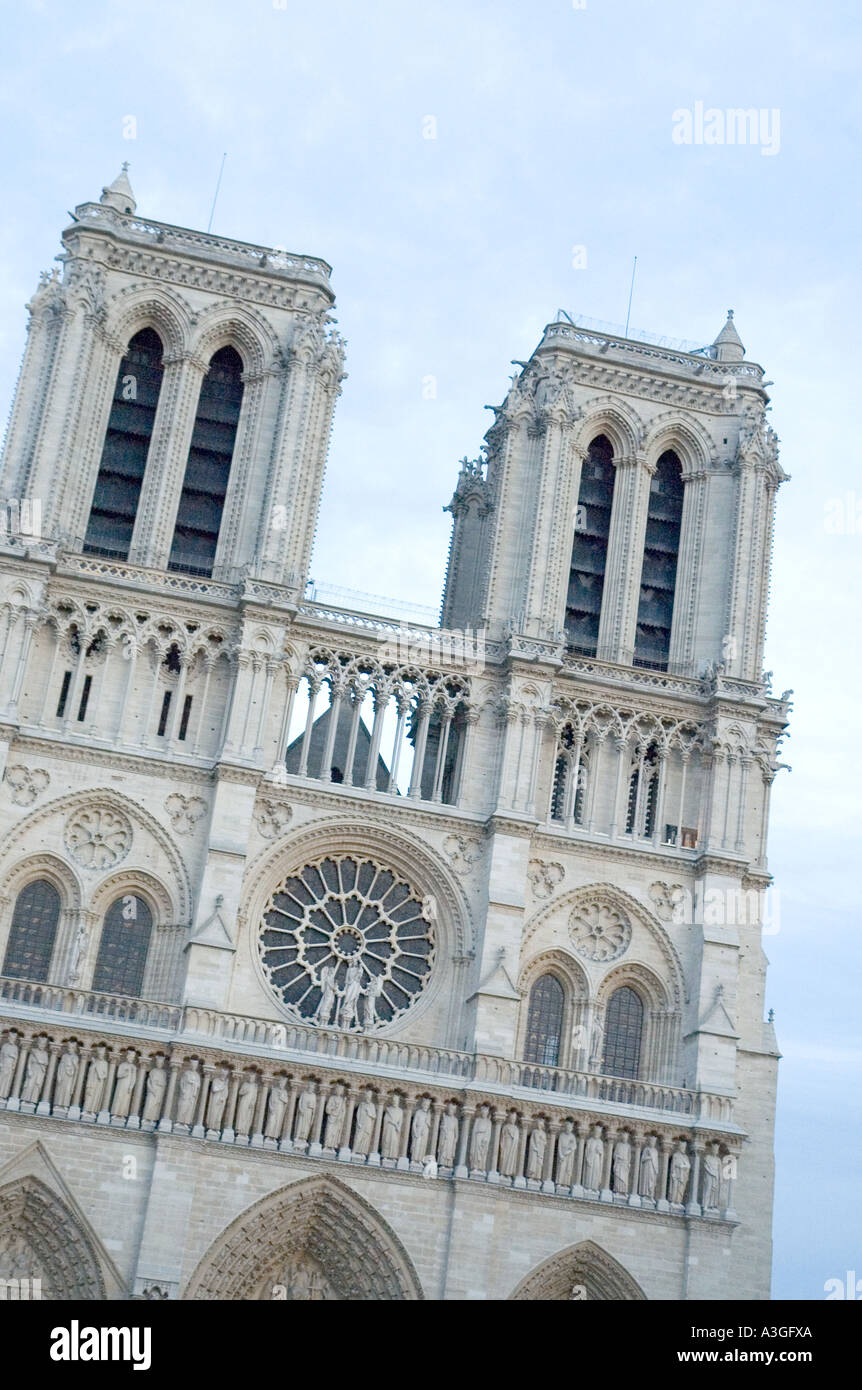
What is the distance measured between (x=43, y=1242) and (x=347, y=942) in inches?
304

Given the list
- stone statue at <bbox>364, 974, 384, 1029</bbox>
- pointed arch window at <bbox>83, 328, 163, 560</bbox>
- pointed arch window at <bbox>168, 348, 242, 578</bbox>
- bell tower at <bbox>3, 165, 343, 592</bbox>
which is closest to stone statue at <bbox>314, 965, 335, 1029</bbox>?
stone statue at <bbox>364, 974, 384, 1029</bbox>

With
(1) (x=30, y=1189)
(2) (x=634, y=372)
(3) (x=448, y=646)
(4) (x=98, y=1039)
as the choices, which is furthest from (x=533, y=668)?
(1) (x=30, y=1189)

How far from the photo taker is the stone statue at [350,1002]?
103 ft

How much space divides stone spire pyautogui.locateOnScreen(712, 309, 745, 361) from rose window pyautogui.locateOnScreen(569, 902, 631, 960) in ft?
44.5

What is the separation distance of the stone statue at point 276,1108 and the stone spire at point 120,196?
61.7ft

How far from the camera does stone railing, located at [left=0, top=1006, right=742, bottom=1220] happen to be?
29062mm

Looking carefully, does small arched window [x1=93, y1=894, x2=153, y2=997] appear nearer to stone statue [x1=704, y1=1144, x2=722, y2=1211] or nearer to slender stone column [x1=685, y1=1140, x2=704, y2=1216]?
slender stone column [x1=685, y1=1140, x2=704, y2=1216]

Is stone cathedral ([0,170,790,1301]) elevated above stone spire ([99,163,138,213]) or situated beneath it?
situated beneath

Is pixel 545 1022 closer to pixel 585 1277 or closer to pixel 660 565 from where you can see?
pixel 585 1277

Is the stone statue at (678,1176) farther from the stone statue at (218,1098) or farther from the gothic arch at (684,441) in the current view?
the gothic arch at (684,441)

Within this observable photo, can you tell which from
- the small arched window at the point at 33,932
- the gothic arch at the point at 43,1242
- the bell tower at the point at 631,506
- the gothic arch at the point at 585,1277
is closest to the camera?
the gothic arch at the point at 43,1242

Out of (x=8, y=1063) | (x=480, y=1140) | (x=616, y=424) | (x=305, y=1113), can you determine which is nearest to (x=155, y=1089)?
(x=8, y=1063)

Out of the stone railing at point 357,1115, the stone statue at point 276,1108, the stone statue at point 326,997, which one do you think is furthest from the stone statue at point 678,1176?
the stone statue at point 276,1108

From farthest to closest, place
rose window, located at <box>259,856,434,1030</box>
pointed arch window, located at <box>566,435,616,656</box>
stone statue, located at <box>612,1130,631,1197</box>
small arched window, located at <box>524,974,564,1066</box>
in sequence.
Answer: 1. pointed arch window, located at <box>566,435,616,656</box>
2. small arched window, located at <box>524,974,564,1066</box>
3. rose window, located at <box>259,856,434,1030</box>
4. stone statue, located at <box>612,1130,631,1197</box>
